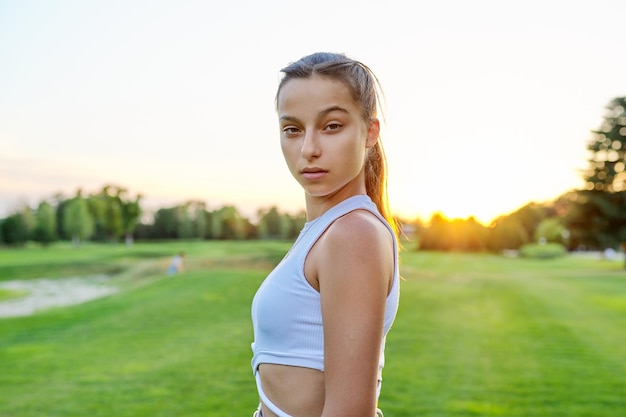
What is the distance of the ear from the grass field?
557 centimetres

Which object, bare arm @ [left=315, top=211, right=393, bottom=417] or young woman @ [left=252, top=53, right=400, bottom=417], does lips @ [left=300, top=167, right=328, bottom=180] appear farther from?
bare arm @ [left=315, top=211, right=393, bottom=417]

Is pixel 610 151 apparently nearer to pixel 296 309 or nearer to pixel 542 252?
pixel 542 252

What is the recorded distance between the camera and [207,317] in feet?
44.7

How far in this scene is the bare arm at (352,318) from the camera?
136 cm

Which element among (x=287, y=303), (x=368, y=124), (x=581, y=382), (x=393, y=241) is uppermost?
(x=368, y=124)

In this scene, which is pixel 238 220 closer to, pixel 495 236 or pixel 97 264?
pixel 97 264

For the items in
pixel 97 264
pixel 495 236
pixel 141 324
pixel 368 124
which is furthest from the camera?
pixel 495 236

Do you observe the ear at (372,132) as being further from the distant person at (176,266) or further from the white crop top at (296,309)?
the distant person at (176,266)

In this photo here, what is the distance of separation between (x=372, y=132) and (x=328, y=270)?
1.39 ft

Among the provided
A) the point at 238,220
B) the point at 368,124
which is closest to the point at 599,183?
the point at 238,220

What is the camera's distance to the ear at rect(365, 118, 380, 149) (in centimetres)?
165

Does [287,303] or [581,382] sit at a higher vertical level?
[287,303]

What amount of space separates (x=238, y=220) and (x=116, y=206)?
673 centimetres

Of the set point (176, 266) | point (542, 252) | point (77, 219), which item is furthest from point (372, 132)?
point (542, 252)
